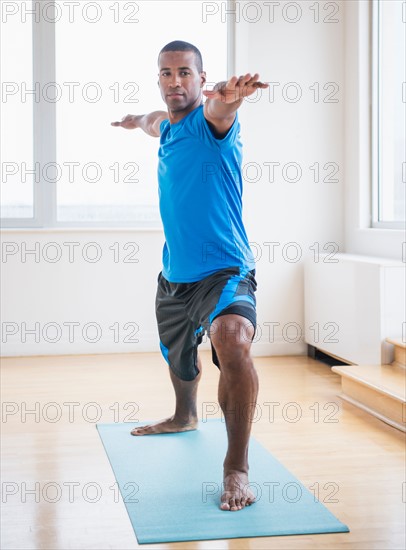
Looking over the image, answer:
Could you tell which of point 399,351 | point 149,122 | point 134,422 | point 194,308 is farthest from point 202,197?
point 399,351

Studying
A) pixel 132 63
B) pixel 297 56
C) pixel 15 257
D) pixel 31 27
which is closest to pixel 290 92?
pixel 297 56

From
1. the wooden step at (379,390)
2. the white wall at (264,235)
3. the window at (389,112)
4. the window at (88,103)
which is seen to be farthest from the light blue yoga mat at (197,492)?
the window at (88,103)

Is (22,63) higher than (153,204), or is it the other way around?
(22,63)

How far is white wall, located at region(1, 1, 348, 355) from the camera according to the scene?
540 centimetres

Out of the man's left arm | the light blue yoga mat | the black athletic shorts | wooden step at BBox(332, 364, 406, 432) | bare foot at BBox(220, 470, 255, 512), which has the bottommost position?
the light blue yoga mat

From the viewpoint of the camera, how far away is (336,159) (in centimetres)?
557

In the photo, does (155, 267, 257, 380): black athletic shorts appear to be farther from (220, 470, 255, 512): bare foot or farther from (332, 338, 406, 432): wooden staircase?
(332, 338, 406, 432): wooden staircase

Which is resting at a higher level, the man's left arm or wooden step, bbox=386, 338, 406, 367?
the man's left arm

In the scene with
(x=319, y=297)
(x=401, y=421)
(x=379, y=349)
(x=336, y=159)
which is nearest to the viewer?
(x=401, y=421)

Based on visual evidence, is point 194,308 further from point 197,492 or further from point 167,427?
point 167,427

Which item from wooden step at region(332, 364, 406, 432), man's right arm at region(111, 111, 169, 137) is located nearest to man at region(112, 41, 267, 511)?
man's right arm at region(111, 111, 169, 137)

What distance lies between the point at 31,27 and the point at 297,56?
1742mm

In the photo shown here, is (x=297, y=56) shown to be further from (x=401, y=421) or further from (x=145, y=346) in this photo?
(x=401, y=421)

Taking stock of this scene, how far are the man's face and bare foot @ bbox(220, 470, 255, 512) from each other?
1241mm
